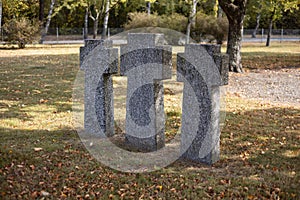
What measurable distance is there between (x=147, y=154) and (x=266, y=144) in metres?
2.05

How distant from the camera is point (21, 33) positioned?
26688 millimetres

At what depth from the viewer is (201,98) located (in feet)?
18.2

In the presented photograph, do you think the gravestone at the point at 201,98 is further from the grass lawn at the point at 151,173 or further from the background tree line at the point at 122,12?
the background tree line at the point at 122,12

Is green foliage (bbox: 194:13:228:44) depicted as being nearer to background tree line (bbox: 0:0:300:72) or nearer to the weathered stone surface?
background tree line (bbox: 0:0:300:72)

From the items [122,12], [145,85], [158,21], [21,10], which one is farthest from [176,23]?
[145,85]

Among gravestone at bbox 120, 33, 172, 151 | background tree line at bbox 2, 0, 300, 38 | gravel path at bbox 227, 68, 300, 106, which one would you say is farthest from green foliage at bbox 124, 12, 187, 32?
gravestone at bbox 120, 33, 172, 151

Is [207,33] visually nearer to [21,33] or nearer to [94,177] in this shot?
[21,33]

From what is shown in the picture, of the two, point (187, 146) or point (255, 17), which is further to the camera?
point (255, 17)

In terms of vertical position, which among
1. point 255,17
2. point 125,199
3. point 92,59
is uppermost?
point 255,17

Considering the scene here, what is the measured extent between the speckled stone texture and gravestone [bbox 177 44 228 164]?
4.40 ft

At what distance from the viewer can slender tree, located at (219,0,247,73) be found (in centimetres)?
1538

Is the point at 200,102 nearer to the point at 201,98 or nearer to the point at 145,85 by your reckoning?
the point at 201,98

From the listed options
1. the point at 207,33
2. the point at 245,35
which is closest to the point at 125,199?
the point at 207,33

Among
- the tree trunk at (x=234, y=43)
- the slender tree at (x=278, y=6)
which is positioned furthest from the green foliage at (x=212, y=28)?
the tree trunk at (x=234, y=43)
